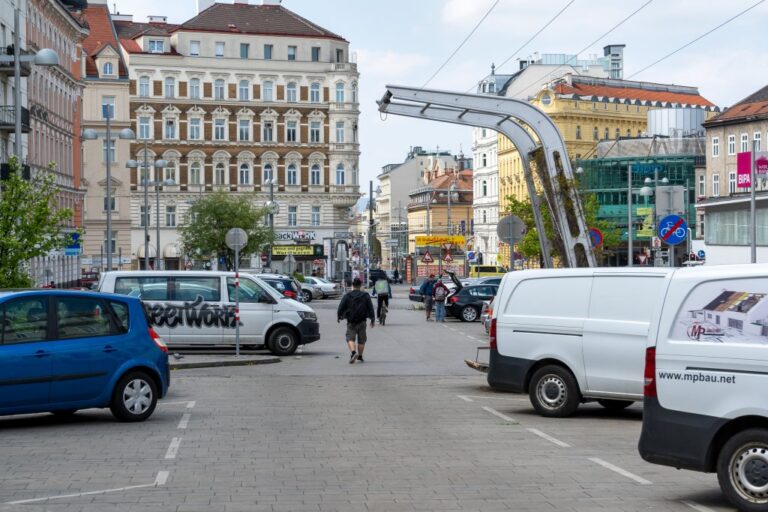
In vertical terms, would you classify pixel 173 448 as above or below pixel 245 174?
below

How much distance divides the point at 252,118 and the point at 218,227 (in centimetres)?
2061

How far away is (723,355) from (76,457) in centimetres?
635

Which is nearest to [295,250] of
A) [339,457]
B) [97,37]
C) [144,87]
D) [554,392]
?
[144,87]

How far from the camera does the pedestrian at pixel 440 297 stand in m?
47.5

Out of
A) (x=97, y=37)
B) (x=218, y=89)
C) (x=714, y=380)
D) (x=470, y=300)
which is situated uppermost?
(x=97, y=37)

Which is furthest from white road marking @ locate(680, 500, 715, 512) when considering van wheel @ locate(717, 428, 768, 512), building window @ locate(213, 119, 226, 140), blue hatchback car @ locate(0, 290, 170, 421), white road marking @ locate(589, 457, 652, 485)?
building window @ locate(213, 119, 226, 140)

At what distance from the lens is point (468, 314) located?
161 feet

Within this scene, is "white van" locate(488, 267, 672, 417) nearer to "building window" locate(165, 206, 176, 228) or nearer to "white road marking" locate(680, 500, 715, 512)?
"white road marking" locate(680, 500, 715, 512)

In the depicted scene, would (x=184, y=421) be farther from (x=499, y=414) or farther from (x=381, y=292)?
(x=381, y=292)

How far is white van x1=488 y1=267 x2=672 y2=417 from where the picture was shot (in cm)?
1575

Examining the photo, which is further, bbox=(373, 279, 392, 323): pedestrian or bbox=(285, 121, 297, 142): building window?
bbox=(285, 121, 297, 142): building window

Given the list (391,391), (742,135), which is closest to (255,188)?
(742,135)

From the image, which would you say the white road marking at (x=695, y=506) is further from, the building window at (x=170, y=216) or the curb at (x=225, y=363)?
the building window at (x=170, y=216)

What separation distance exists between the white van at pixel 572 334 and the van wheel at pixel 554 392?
1 centimetres
